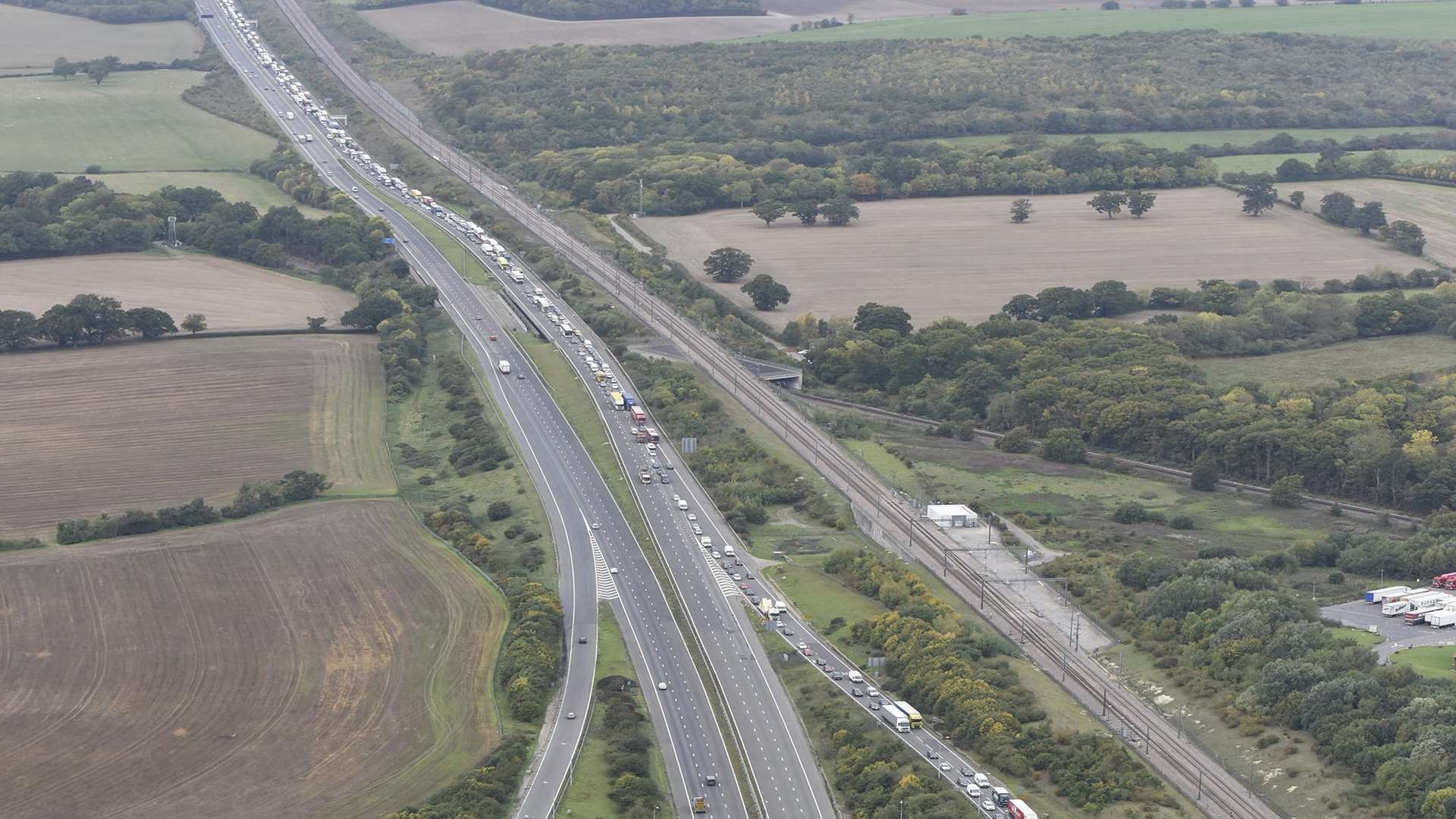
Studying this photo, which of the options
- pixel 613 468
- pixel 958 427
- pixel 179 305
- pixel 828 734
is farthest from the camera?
pixel 179 305

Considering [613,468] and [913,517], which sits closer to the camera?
[913,517]

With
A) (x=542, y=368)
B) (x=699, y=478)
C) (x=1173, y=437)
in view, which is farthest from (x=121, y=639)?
(x=1173, y=437)

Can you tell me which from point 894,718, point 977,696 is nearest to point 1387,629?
point 977,696

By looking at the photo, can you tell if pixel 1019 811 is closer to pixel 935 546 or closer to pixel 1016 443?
pixel 935 546

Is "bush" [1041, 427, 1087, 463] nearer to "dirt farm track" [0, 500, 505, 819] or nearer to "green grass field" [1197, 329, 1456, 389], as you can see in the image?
"green grass field" [1197, 329, 1456, 389]

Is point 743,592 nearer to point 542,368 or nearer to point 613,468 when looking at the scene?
point 613,468


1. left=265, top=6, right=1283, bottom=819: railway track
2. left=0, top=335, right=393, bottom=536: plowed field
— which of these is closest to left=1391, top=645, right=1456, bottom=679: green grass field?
left=265, top=6, right=1283, bottom=819: railway track
